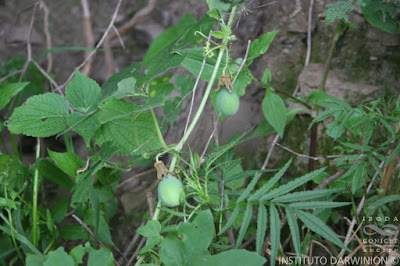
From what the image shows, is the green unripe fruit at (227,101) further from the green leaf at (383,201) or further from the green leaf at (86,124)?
the green leaf at (383,201)

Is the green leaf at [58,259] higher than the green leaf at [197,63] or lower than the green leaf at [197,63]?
lower

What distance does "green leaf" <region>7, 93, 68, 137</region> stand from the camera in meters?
1.08

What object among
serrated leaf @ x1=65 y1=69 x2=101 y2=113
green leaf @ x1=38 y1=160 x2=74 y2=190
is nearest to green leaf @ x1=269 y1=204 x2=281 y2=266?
serrated leaf @ x1=65 y1=69 x2=101 y2=113

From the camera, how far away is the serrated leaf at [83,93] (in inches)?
43.9

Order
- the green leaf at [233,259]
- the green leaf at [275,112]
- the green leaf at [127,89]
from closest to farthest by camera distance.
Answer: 1. the green leaf at [233,259]
2. the green leaf at [127,89]
3. the green leaf at [275,112]

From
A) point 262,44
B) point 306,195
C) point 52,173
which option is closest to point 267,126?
point 262,44

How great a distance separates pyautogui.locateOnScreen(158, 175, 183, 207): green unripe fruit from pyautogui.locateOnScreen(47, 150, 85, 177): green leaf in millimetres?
420

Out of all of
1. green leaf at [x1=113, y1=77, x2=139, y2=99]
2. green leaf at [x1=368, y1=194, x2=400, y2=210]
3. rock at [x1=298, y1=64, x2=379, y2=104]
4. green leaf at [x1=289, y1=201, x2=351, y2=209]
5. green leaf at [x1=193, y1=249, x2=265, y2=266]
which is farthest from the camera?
rock at [x1=298, y1=64, x2=379, y2=104]

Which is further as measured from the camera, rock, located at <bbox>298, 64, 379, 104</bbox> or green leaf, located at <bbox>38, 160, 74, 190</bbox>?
rock, located at <bbox>298, 64, 379, 104</bbox>

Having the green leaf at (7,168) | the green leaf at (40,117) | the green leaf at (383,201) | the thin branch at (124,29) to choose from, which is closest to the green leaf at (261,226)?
the green leaf at (383,201)

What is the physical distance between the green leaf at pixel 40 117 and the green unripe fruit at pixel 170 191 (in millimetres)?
415

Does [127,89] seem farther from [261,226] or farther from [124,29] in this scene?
[124,29]

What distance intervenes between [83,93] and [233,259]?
0.66m

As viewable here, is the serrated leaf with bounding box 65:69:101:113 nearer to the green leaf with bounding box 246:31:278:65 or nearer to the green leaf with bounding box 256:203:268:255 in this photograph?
the green leaf with bounding box 246:31:278:65
